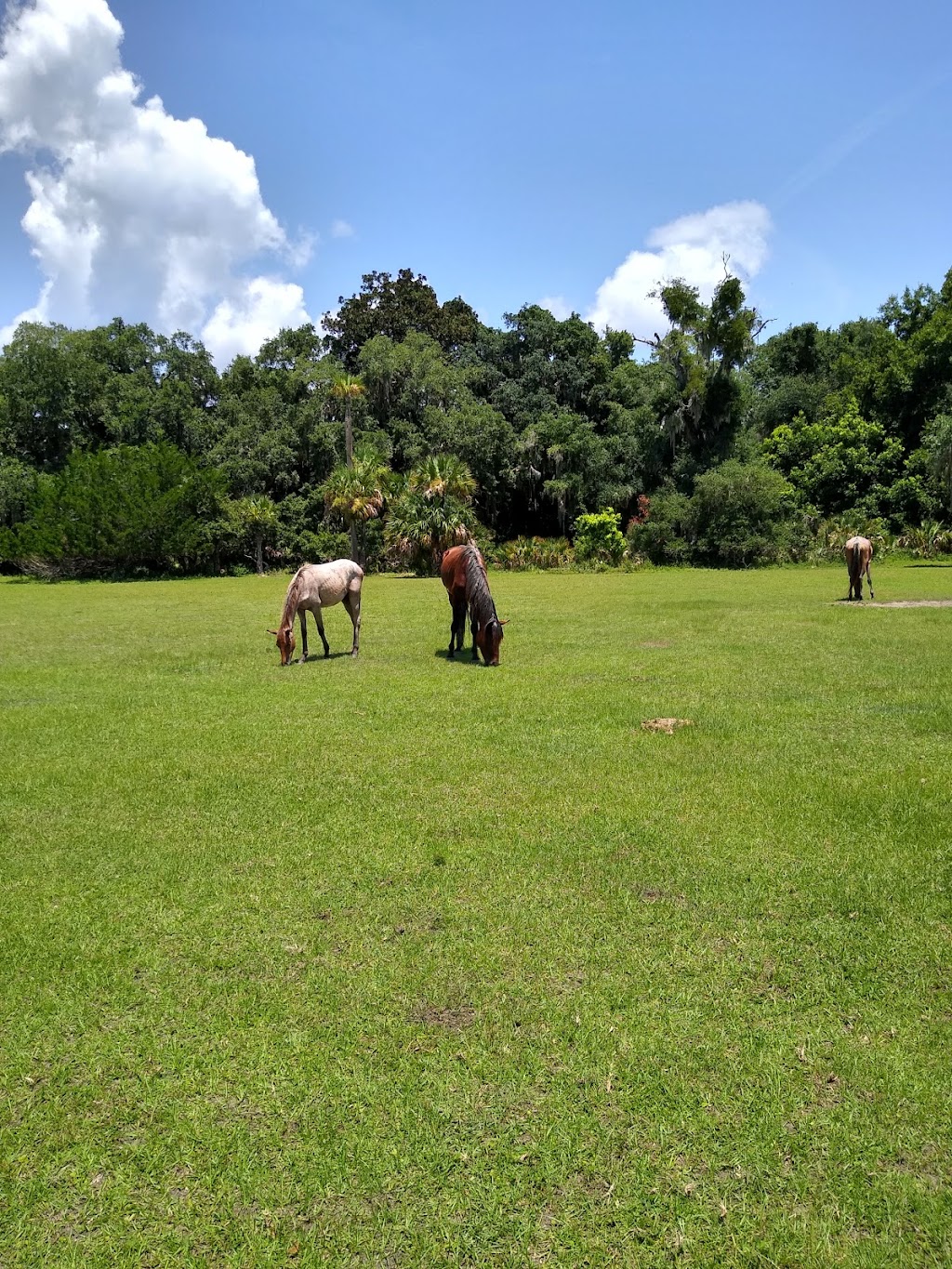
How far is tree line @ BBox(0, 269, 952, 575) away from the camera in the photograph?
3466 centimetres

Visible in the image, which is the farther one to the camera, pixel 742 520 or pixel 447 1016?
pixel 742 520

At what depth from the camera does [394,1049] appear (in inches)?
117

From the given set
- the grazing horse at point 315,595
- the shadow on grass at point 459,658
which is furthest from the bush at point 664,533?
the grazing horse at point 315,595

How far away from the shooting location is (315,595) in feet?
37.3

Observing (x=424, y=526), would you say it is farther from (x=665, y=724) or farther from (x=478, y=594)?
(x=665, y=724)

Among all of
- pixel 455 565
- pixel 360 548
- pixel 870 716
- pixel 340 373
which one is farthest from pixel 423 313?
pixel 870 716

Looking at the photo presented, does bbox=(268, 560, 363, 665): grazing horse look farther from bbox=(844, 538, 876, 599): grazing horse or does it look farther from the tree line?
the tree line

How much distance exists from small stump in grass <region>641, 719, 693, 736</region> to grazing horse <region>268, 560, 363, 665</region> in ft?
17.5

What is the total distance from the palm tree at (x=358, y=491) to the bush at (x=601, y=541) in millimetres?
9677

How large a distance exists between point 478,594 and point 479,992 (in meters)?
7.73

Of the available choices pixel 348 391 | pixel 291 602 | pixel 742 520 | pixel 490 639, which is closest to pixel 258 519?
pixel 348 391

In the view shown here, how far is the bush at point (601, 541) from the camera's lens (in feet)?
121

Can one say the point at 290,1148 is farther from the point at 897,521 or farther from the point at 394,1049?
the point at 897,521

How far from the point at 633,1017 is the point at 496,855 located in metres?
1.63
